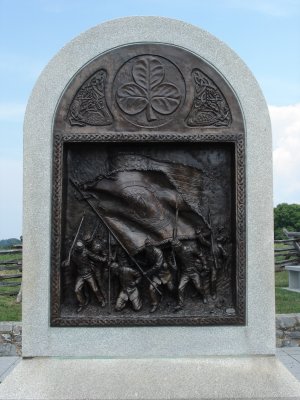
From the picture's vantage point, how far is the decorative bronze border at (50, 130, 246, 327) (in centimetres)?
509

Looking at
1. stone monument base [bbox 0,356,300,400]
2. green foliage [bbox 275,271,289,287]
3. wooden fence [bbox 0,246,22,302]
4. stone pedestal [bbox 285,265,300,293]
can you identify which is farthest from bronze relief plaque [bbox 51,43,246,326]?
green foliage [bbox 275,271,289,287]

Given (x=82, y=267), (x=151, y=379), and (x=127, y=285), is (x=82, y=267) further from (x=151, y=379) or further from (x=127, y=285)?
(x=151, y=379)

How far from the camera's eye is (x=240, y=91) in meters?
5.15

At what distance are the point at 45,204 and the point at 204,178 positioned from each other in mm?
1521

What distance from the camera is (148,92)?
204 inches

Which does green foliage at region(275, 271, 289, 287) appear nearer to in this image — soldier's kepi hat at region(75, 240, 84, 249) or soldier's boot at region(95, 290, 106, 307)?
soldier's boot at region(95, 290, 106, 307)

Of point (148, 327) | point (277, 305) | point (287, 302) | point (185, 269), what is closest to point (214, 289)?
point (185, 269)

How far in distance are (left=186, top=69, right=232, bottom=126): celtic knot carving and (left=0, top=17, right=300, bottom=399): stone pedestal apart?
16 centimetres

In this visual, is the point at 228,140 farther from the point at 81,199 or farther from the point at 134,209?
the point at 81,199

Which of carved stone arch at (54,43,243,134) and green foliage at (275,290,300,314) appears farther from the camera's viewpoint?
green foliage at (275,290,300,314)

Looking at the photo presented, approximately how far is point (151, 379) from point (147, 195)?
1.66m

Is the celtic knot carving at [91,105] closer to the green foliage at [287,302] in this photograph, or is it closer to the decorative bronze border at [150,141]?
the decorative bronze border at [150,141]

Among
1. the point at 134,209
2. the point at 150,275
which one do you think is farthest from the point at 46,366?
the point at 134,209

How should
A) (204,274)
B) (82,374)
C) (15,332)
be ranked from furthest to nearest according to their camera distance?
(15,332) → (204,274) → (82,374)
